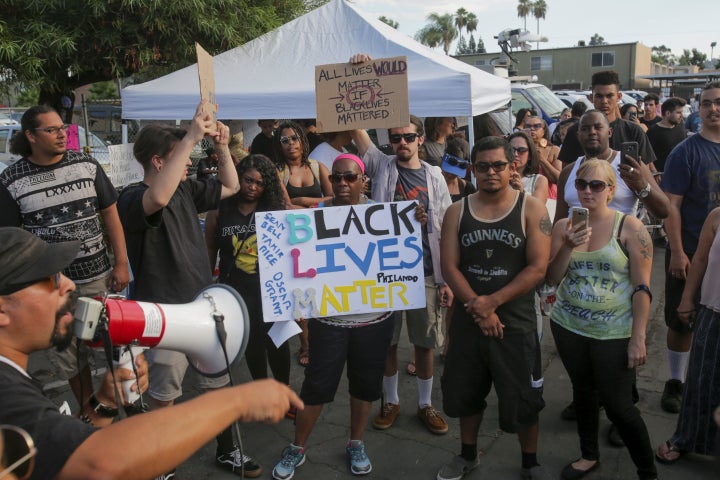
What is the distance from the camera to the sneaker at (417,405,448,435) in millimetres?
3730

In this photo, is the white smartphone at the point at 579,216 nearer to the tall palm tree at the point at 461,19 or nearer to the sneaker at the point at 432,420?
the sneaker at the point at 432,420

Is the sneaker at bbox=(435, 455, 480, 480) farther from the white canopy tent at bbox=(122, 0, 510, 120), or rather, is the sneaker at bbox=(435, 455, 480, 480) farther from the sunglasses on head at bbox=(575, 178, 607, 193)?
the white canopy tent at bbox=(122, 0, 510, 120)

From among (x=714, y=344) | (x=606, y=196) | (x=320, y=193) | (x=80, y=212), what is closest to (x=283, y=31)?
(x=320, y=193)

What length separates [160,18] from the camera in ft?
25.5

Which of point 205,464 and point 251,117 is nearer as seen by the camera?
point 205,464

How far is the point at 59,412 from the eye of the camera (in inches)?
54.3

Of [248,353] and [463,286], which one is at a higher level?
[463,286]

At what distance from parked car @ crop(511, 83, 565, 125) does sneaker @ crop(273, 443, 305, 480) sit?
10.4 m

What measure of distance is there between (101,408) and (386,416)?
220cm

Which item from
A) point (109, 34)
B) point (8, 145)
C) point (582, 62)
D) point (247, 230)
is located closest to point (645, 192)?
point (247, 230)

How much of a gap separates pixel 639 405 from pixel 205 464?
9.28 ft

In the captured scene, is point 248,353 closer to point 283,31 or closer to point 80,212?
point 80,212

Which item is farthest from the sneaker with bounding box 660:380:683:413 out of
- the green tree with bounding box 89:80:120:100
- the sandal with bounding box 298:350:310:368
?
the green tree with bounding box 89:80:120:100

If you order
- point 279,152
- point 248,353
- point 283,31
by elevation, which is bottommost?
point 248,353
